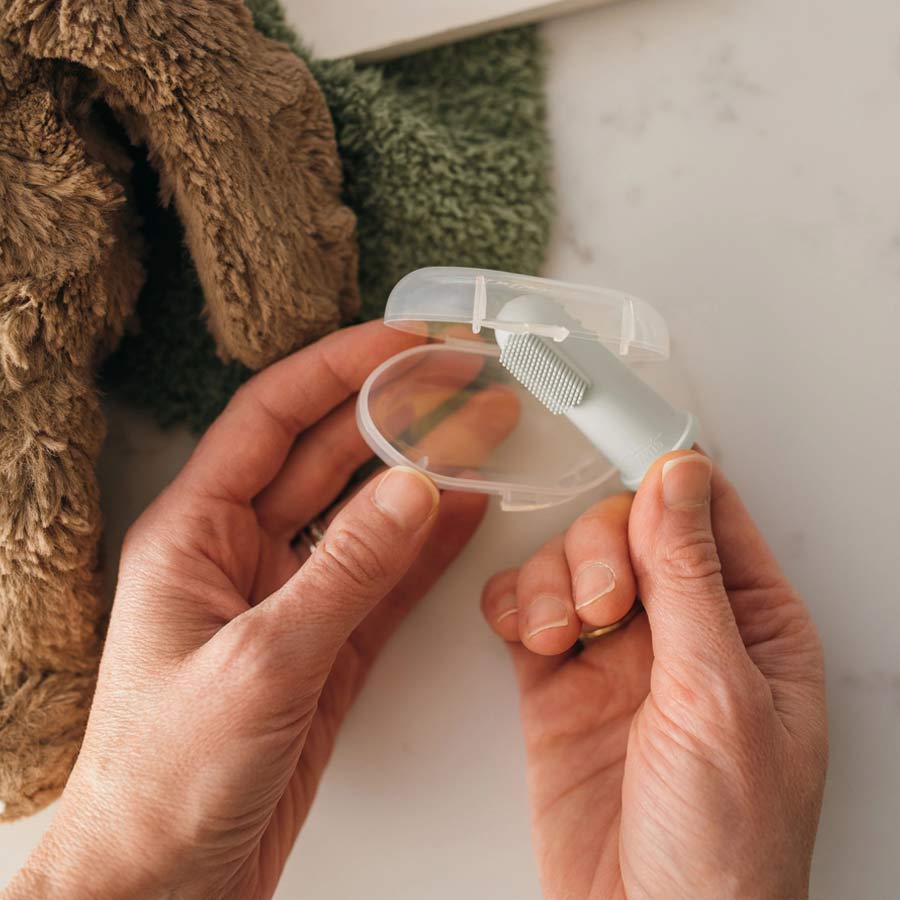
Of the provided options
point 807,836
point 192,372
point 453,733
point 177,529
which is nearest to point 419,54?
point 192,372

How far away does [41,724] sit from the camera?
0.68 meters

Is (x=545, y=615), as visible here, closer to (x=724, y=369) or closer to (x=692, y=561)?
(x=692, y=561)

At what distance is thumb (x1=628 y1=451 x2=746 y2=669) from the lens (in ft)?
1.87

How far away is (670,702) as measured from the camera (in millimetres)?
571

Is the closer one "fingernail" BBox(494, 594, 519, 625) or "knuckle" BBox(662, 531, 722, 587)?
"knuckle" BBox(662, 531, 722, 587)

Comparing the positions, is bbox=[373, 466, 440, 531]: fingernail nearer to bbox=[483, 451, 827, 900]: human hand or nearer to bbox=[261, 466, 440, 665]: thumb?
bbox=[261, 466, 440, 665]: thumb

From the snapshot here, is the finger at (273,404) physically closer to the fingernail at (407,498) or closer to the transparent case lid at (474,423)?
the transparent case lid at (474,423)

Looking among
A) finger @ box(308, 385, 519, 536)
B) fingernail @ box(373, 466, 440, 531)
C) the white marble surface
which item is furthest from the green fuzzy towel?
fingernail @ box(373, 466, 440, 531)

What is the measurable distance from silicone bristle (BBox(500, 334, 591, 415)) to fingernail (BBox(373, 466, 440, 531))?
12 cm

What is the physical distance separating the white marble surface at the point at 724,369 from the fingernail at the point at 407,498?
Result: 233 millimetres

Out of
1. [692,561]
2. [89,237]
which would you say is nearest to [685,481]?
[692,561]

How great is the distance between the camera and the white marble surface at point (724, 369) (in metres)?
0.77

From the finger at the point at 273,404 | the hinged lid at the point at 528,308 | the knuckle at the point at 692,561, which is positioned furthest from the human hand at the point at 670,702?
the finger at the point at 273,404

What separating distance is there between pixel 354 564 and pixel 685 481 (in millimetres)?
257
